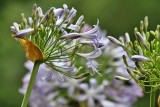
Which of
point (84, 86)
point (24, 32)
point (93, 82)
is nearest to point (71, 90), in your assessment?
point (84, 86)

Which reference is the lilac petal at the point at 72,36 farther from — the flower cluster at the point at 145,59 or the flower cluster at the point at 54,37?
the flower cluster at the point at 145,59

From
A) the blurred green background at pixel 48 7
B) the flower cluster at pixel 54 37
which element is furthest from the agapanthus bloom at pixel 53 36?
the blurred green background at pixel 48 7

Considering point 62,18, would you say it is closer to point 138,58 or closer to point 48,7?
point 138,58

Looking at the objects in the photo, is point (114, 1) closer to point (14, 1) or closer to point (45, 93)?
point (14, 1)

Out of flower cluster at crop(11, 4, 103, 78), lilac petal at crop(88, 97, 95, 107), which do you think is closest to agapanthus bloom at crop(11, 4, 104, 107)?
flower cluster at crop(11, 4, 103, 78)

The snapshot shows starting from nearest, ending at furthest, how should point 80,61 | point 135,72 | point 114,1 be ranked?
1. point 135,72
2. point 80,61
3. point 114,1

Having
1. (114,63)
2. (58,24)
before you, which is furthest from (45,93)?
(58,24)

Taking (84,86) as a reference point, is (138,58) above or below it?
below
